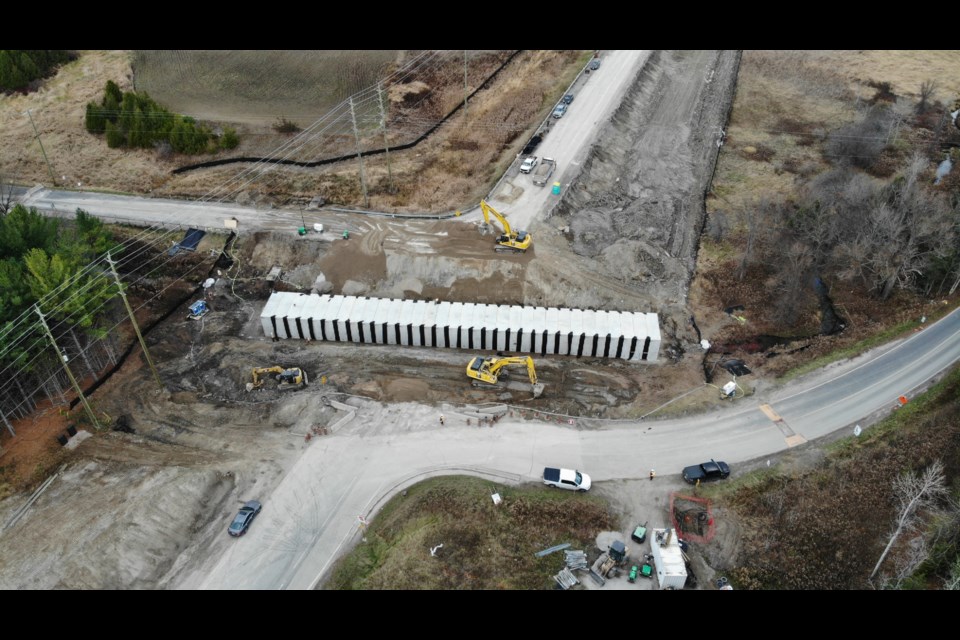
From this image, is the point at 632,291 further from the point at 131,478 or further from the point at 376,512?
the point at 131,478

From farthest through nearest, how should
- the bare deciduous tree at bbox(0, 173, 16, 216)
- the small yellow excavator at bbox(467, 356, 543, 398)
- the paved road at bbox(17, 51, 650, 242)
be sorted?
the bare deciduous tree at bbox(0, 173, 16, 216)
the paved road at bbox(17, 51, 650, 242)
the small yellow excavator at bbox(467, 356, 543, 398)

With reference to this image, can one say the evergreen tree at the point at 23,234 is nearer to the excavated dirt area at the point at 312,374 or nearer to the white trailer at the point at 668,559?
the excavated dirt area at the point at 312,374

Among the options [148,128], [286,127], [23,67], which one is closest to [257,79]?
[286,127]

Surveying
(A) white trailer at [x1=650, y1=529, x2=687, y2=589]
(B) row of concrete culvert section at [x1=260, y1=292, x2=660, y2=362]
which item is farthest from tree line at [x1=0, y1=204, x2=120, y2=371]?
(A) white trailer at [x1=650, y1=529, x2=687, y2=589]

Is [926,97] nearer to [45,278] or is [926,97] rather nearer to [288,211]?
[288,211]

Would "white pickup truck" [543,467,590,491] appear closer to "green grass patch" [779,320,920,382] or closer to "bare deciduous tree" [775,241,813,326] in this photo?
"green grass patch" [779,320,920,382]
